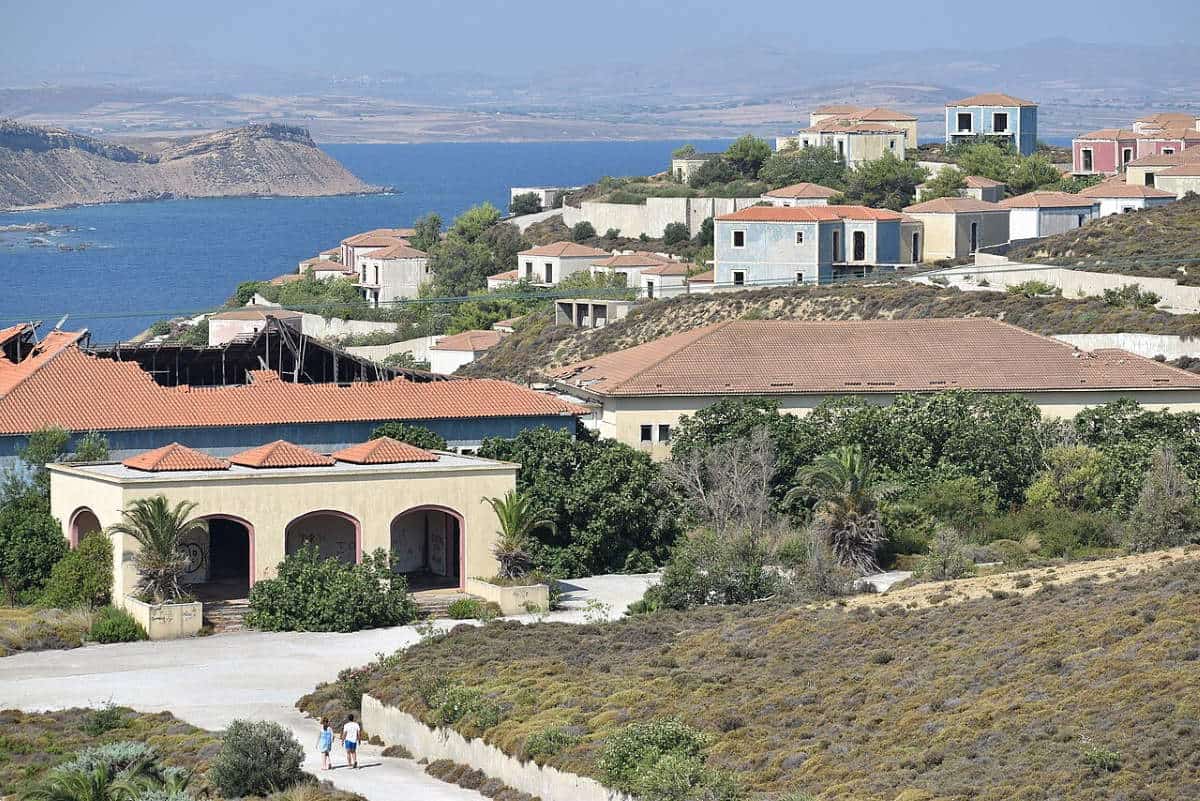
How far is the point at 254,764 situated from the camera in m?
26.6

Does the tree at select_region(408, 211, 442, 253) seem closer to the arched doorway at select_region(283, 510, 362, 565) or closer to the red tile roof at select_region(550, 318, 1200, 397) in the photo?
the red tile roof at select_region(550, 318, 1200, 397)

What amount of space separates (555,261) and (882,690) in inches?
2741

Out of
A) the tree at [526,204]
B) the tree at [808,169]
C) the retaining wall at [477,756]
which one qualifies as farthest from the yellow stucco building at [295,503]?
the tree at [526,204]

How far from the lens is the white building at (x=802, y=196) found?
3669 inches

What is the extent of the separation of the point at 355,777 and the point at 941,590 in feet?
36.1

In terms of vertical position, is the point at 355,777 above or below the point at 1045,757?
below

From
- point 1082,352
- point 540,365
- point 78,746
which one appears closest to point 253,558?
point 78,746

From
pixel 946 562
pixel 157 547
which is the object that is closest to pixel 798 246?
pixel 946 562

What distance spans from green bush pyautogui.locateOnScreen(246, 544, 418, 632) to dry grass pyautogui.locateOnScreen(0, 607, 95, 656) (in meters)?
2.85

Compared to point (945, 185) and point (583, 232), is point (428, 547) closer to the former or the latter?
point (945, 185)

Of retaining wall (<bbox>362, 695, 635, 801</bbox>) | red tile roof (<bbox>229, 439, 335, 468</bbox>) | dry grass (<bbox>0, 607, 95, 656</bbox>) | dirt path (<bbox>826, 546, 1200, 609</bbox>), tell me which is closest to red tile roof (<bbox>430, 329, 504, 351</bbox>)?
red tile roof (<bbox>229, 439, 335, 468</bbox>)

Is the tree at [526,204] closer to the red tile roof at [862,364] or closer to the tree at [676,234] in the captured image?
the tree at [676,234]

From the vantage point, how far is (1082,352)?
55.4 m

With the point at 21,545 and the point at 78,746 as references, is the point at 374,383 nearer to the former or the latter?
the point at 21,545
